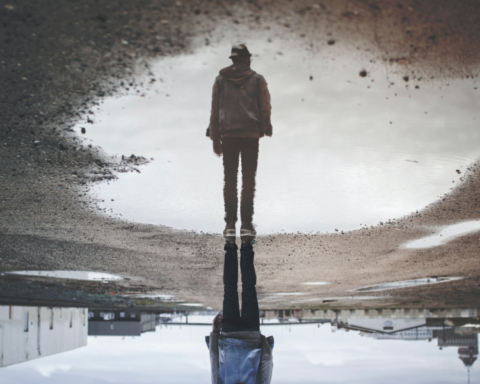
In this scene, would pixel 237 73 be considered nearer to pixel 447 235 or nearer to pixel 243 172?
pixel 243 172

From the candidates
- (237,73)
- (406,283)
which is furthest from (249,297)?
(406,283)

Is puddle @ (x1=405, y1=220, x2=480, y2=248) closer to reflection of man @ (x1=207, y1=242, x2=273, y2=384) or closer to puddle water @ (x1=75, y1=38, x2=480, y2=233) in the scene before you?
puddle water @ (x1=75, y1=38, x2=480, y2=233)

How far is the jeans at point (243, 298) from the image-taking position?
7.39ft

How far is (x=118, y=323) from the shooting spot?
84.6 ft

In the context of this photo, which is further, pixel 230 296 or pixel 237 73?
pixel 230 296

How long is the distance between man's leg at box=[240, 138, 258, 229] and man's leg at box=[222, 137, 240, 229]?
0.19 feet

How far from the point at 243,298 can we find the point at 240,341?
9.2 inches

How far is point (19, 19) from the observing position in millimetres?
1632

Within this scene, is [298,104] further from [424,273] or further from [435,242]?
[424,273]

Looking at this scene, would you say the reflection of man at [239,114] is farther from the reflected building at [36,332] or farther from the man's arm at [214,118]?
the reflected building at [36,332]

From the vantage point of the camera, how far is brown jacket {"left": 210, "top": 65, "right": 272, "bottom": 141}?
197 cm

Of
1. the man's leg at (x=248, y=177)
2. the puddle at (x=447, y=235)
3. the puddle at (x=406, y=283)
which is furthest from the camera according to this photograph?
the puddle at (x=406, y=283)

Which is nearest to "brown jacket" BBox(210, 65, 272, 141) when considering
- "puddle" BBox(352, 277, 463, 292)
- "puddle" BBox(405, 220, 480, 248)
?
"puddle" BBox(405, 220, 480, 248)

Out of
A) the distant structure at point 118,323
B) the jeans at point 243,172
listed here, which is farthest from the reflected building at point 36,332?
the jeans at point 243,172
